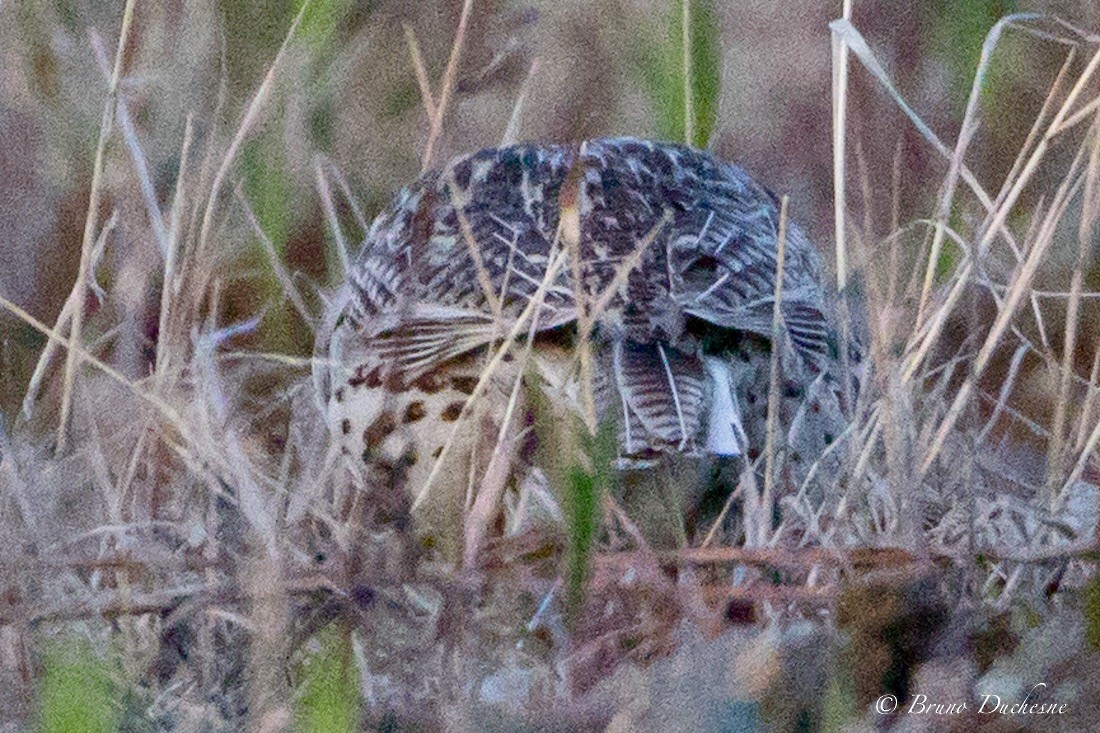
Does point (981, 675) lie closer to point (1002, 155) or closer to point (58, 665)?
point (58, 665)

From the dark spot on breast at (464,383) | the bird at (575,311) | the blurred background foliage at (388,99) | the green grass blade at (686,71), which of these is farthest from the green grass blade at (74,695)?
the green grass blade at (686,71)

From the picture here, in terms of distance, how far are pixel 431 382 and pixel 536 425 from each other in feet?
2.79

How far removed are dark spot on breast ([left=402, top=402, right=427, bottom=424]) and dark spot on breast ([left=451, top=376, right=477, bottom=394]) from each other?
5cm

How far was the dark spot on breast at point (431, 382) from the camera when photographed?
2436 mm

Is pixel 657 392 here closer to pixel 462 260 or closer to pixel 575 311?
pixel 575 311

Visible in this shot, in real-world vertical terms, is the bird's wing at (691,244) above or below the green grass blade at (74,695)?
below

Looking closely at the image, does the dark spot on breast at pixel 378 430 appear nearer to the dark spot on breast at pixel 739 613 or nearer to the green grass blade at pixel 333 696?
the dark spot on breast at pixel 739 613

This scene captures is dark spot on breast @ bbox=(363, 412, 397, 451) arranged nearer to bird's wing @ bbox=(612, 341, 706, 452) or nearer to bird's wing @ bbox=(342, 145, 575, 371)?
bird's wing @ bbox=(342, 145, 575, 371)

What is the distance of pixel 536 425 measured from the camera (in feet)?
5.26

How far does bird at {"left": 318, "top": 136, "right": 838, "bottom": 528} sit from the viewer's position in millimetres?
2271

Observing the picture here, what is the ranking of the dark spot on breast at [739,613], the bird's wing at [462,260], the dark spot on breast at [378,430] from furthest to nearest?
1. the dark spot on breast at [378,430]
2. the bird's wing at [462,260]
3. the dark spot on breast at [739,613]

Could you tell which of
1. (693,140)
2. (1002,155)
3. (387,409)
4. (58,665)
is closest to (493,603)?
(58,665)

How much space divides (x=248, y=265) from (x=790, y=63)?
42.8 inches

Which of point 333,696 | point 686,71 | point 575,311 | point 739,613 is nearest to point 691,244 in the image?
point 686,71
